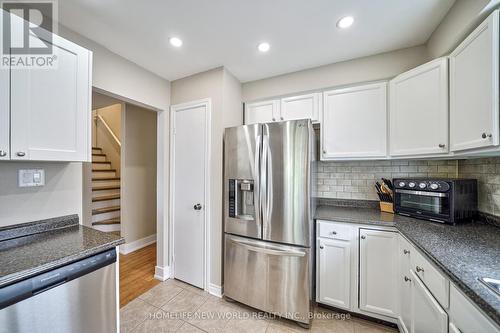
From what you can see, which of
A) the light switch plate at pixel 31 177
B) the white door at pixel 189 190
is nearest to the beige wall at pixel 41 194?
the light switch plate at pixel 31 177

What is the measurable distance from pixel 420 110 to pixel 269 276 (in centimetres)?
201

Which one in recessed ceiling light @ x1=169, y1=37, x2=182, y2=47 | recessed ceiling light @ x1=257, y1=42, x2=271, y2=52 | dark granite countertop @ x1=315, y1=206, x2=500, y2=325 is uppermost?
recessed ceiling light @ x1=257, y1=42, x2=271, y2=52

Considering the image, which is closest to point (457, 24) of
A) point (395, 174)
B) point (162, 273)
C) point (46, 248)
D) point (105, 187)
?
point (395, 174)

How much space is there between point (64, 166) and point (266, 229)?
177 cm

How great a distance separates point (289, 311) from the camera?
1751mm

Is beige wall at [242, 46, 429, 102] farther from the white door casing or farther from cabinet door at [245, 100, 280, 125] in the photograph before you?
the white door casing

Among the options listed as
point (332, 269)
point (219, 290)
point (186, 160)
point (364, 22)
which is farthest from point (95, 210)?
point (364, 22)

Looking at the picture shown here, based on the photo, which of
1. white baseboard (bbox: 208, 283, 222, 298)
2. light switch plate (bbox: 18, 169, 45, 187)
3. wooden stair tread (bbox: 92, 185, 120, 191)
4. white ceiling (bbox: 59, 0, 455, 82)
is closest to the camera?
light switch plate (bbox: 18, 169, 45, 187)

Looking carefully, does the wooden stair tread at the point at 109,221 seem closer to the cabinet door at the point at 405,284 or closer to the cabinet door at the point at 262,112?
the cabinet door at the point at 262,112

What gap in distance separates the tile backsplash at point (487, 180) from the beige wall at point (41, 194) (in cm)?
326

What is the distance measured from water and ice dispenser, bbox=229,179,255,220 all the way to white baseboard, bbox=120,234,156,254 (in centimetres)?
229

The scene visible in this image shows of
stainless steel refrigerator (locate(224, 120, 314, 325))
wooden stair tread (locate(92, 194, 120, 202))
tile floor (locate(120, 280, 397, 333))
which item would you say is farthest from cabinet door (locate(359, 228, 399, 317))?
wooden stair tread (locate(92, 194, 120, 202))

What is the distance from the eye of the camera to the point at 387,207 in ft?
6.55

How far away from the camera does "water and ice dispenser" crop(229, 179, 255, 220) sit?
202cm
